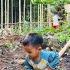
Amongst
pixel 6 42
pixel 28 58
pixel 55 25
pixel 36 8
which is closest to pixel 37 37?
pixel 28 58

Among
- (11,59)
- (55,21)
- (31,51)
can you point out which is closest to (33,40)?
(31,51)

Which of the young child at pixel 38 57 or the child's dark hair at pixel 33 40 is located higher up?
the child's dark hair at pixel 33 40

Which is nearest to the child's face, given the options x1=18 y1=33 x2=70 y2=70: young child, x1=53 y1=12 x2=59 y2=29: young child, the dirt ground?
x1=18 y1=33 x2=70 y2=70: young child

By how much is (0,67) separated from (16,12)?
9.34m

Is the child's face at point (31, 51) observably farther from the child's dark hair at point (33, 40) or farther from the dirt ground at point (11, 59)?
the dirt ground at point (11, 59)

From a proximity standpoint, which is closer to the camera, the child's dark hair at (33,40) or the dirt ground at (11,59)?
the child's dark hair at (33,40)

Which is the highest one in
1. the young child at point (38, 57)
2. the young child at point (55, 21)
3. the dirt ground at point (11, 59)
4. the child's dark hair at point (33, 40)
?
the child's dark hair at point (33, 40)

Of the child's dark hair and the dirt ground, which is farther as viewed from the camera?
the dirt ground

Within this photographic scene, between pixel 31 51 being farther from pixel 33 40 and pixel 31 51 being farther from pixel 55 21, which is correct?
pixel 55 21

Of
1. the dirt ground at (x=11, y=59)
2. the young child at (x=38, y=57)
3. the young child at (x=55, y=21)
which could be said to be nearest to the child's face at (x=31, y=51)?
the young child at (x=38, y=57)

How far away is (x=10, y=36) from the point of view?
9242mm

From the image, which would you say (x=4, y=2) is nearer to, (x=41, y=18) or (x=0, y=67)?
(x=41, y=18)

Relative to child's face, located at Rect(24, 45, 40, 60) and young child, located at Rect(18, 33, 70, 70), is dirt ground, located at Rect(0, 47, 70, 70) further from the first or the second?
child's face, located at Rect(24, 45, 40, 60)

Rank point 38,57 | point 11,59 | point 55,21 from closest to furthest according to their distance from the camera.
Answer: point 38,57
point 11,59
point 55,21
